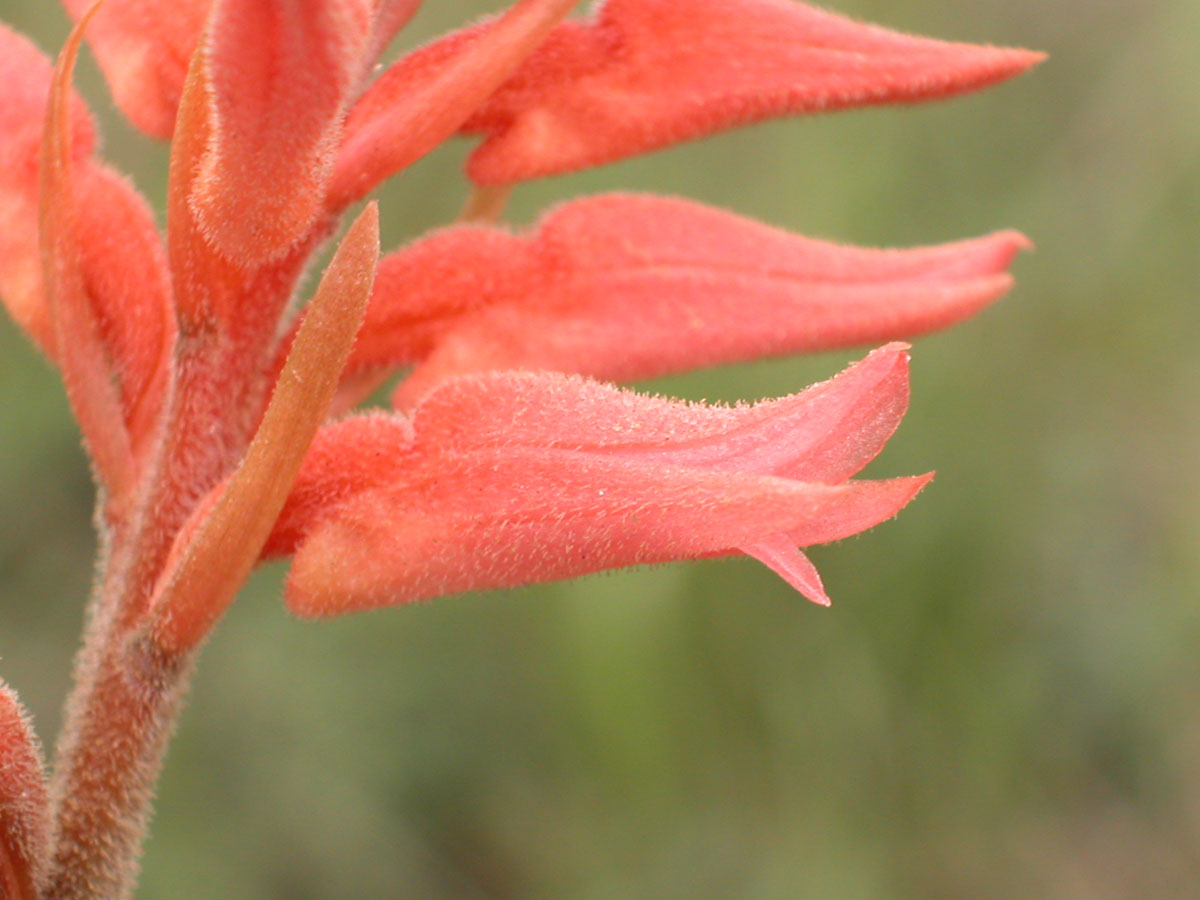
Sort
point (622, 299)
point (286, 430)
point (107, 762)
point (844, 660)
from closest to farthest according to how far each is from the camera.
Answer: point (286, 430)
point (107, 762)
point (622, 299)
point (844, 660)

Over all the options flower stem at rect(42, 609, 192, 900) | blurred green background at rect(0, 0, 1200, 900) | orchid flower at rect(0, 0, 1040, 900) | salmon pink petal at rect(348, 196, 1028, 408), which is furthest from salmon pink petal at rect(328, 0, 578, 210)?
blurred green background at rect(0, 0, 1200, 900)

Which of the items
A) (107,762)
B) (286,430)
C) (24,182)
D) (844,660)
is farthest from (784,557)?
(844,660)

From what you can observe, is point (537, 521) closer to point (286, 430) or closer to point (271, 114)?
point (286, 430)

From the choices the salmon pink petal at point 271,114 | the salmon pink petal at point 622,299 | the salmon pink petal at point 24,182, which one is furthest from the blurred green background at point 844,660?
the salmon pink petal at point 271,114

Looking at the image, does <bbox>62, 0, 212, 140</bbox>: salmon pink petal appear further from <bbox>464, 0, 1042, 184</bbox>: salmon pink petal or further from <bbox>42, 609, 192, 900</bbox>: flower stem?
<bbox>42, 609, 192, 900</bbox>: flower stem

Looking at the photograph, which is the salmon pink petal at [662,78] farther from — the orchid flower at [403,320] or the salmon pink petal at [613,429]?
the salmon pink petal at [613,429]

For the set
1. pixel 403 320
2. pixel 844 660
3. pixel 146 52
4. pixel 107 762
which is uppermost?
pixel 146 52
